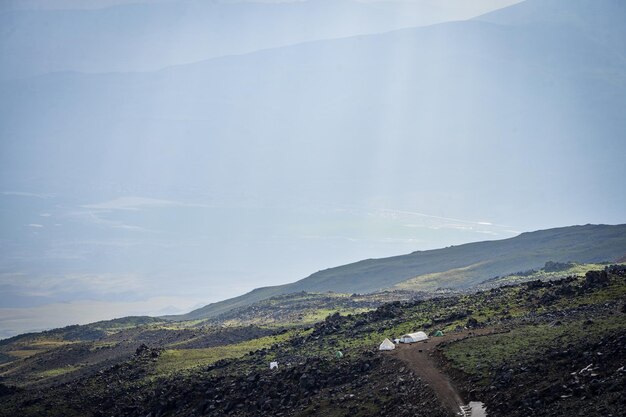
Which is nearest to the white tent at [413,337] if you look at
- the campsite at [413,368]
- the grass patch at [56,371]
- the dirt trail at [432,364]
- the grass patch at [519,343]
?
the dirt trail at [432,364]

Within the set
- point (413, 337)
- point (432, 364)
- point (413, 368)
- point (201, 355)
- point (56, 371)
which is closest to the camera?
point (413, 368)

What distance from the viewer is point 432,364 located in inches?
1900

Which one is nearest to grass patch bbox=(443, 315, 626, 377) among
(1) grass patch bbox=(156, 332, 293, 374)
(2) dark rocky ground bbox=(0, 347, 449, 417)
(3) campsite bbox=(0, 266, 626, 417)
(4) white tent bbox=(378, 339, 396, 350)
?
(3) campsite bbox=(0, 266, 626, 417)

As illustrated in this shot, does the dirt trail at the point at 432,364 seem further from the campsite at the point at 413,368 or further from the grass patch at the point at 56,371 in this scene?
the grass patch at the point at 56,371

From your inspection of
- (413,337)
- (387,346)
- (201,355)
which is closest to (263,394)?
(387,346)

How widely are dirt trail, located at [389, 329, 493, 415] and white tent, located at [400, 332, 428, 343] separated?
627 millimetres

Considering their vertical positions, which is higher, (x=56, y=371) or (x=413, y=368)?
(x=56, y=371)

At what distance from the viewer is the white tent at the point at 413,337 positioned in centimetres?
5681

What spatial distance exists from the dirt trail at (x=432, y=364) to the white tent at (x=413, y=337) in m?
0.63

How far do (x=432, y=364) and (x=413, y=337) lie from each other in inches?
343

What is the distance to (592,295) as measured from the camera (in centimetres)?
5969

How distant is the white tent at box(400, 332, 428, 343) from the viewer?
56.8 m

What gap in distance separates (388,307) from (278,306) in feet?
255

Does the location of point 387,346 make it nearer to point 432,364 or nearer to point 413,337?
point 413,337
